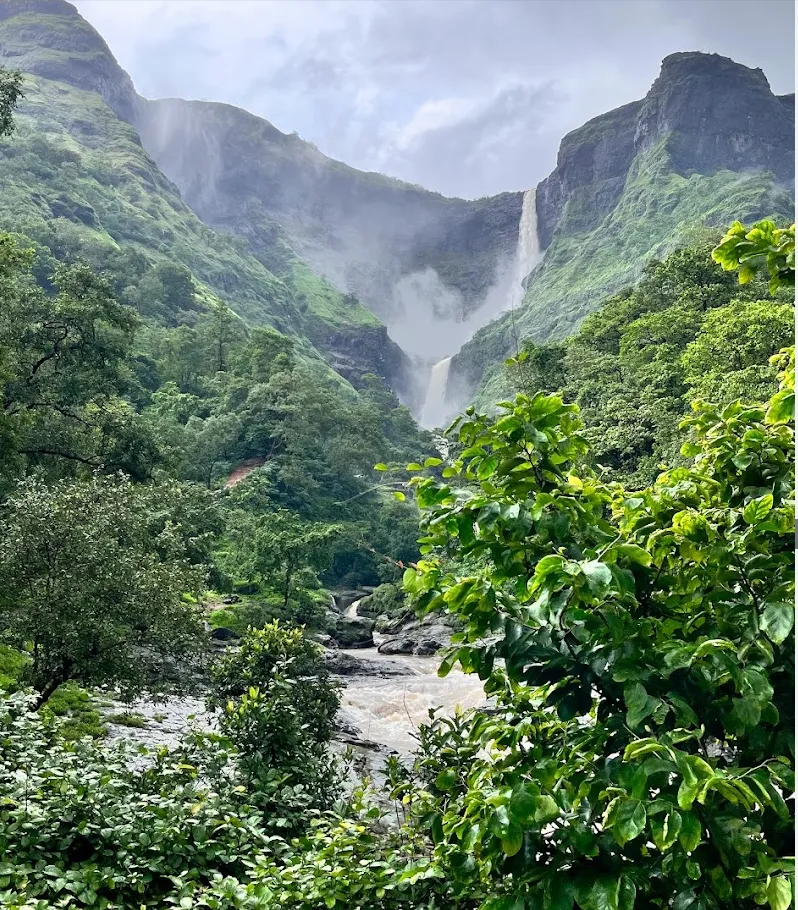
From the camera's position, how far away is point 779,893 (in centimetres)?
186

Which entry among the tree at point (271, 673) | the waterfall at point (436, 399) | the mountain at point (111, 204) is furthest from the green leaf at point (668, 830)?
the waterfall at point (436, 399)

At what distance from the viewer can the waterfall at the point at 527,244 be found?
5197 inches

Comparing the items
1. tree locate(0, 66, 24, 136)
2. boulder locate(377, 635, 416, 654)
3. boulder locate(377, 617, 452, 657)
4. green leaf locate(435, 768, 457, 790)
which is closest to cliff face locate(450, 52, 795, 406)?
boulder locate(377, 617, 452, 657)

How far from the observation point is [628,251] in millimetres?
93875

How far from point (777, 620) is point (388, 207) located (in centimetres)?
19384

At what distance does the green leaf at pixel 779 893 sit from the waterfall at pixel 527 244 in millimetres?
129625

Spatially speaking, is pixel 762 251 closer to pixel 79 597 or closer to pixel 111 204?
pixel 79 597

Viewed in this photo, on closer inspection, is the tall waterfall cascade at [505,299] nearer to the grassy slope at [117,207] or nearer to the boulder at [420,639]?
Answer: the grassy slope at [117,207]

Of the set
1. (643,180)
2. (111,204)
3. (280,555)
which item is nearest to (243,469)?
(280,555)

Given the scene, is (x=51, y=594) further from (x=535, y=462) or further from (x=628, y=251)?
(x=628, y=251)

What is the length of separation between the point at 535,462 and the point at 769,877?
4.85ft

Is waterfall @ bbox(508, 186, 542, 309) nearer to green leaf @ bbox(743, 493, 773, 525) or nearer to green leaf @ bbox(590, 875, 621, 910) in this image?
green leaf @ bbox(743, 493, 773, 525)

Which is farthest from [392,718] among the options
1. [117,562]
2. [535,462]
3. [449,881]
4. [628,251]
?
[628,251]

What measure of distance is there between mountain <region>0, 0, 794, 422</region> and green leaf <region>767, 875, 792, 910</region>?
2031 inches
